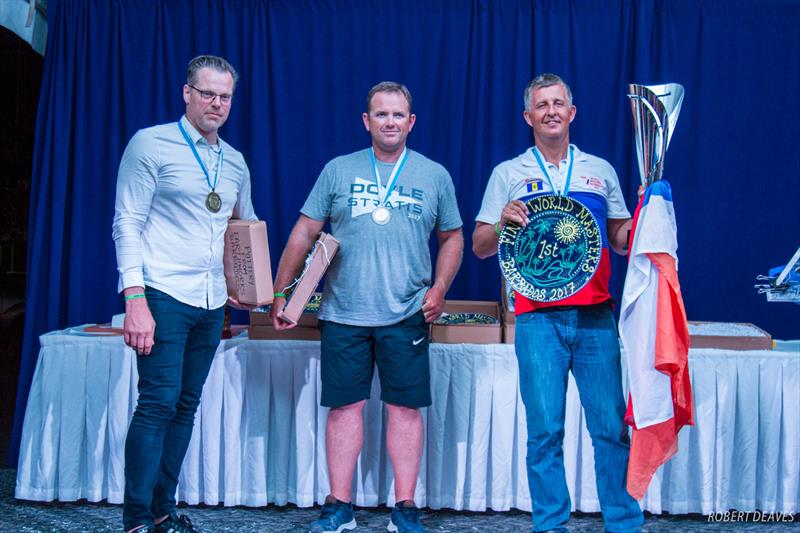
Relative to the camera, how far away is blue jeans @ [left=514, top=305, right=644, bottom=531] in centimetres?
224

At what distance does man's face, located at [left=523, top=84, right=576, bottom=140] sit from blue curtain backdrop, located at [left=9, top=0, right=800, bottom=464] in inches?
50.5

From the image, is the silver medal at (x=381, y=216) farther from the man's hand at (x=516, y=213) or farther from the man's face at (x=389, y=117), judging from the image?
the man's hand at (x=516, y=213)

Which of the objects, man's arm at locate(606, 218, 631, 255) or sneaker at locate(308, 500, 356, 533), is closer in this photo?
man's arm at locate(606, 218, 631, 255)

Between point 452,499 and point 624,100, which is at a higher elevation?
point 624,100

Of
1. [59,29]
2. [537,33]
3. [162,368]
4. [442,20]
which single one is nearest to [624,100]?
[537,33]

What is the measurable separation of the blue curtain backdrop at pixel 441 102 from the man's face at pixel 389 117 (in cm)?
107

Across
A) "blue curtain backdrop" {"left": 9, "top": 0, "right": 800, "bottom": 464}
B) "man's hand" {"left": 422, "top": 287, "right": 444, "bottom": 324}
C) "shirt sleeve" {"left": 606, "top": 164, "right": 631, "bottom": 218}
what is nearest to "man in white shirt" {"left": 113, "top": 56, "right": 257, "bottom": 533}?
"man's hand" {"left": 422, "top": 287, "right": 444, "bottom": 324}

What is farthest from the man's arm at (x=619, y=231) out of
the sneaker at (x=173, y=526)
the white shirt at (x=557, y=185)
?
the sneaker at (x=173, y=526)

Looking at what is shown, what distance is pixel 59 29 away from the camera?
3.63 metres

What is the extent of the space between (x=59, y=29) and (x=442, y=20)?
71.3 inches

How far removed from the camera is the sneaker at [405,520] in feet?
8.49

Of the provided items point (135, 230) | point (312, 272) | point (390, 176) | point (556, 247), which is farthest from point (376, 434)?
point (135, 230)

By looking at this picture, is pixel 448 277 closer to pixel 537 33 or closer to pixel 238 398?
pixel 238 398

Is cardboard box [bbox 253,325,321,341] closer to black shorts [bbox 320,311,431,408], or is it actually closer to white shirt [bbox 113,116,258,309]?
black shorts [bbox 320,311,431,408]
